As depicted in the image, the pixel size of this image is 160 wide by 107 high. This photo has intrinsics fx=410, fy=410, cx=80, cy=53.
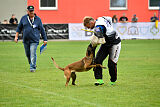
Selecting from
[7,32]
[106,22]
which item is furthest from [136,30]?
[106,22]

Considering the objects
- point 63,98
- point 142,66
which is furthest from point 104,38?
point 142,66

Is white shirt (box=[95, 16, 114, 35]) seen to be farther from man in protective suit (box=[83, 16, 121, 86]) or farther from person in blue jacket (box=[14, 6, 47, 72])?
person in blue jacket (box=[14, 6, 47, 72])

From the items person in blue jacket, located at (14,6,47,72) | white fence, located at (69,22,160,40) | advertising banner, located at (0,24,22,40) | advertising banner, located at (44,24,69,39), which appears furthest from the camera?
white fence, located at (69,22,160,40)

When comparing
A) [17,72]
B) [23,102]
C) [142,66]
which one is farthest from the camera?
[142,66]

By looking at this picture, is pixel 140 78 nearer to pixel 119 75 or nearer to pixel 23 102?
pixel 119 75

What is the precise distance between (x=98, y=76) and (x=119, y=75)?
7.75ft

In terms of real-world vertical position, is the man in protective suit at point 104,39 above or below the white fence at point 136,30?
above

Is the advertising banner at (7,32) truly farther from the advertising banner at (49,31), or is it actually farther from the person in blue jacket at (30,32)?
the person in blue jacket at (30,32)

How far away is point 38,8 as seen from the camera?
36750 mm

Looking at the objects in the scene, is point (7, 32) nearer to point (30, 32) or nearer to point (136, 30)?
point (136, 30)

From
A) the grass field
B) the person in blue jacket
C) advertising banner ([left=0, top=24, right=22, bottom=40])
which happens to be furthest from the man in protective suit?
advertising banner ([left=0, top=24, right=22, bottom=40])

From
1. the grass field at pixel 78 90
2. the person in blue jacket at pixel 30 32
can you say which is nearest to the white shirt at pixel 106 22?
the grass field at pixel 78 90

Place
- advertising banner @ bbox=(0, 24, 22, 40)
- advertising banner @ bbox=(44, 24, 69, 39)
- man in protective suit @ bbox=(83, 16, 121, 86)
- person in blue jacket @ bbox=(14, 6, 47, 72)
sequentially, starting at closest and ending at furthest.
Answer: man in protective suit @ bbox=(83, 16, 121, 86) < person in blue jacket @ bbox=(14, 6, 47, 72) < advertising banner @ bbox=(0, 24, 22, 40) < advertising banner @ bbox=(44, 24, 69, 39)

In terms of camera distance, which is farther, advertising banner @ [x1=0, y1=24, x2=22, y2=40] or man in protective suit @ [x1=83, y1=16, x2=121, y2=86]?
advertising banner @ [x1=0, y1=24, x2=22, y2=40]
